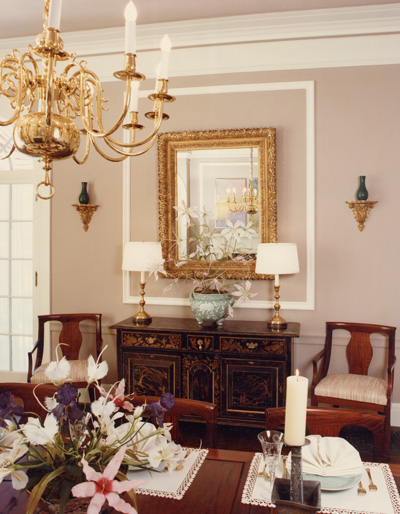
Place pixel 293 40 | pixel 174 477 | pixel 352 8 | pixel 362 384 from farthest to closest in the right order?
pixel 293 40 < pixel 352 8 < pixel 362 384 < pixel 174 477

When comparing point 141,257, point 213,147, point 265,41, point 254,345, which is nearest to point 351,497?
point 254,345

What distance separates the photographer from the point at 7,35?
3.94 m

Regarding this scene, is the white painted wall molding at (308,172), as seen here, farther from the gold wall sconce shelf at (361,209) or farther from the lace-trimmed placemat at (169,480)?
the lace-trimmed placemat at (169,480)

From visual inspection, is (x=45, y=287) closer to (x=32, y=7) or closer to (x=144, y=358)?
(x=144, y=358)

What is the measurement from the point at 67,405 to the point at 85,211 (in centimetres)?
311

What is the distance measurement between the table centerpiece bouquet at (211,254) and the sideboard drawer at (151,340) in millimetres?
237

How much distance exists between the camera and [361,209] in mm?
3566

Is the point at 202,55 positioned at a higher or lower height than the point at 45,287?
higher

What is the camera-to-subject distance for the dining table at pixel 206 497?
1278 millimetres

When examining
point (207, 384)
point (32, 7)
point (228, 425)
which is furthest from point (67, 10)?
point (228, 425)

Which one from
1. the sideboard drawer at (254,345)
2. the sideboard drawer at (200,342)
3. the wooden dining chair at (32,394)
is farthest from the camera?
the sideboard drawer at (200,342)

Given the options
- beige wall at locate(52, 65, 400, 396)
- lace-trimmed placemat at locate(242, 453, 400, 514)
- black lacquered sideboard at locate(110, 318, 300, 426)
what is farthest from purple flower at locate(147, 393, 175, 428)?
beige wall at locate(52, 65, 400, 396)

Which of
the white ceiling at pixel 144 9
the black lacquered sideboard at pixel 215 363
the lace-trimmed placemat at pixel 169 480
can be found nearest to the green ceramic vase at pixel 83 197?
the black lacquered sideboard at pixel 215 363

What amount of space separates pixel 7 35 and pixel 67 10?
2.54 feet
